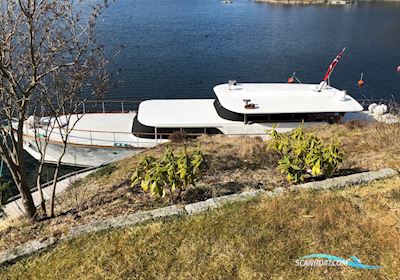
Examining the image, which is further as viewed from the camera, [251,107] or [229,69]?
[229,69]

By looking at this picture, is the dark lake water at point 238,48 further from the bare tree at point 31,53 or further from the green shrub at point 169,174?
the green shrub at point 169,174

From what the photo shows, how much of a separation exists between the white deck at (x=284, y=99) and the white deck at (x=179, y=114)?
87 centimetres

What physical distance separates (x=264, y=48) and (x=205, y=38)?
7854mm

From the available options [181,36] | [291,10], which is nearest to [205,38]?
[181,36]

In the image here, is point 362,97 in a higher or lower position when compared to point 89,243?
lower

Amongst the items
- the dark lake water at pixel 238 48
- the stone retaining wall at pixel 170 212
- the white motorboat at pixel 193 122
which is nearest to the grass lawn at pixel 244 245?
the stone retaining wall at pixel 170 212

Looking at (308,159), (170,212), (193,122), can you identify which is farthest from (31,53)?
(193,122)

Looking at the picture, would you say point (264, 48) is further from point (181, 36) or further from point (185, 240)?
point (185, 240)

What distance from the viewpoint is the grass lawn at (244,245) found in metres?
5.99

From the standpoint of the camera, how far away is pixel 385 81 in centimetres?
3177

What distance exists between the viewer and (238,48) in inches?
1636

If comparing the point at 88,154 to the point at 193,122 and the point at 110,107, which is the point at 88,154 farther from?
the point at 110,107

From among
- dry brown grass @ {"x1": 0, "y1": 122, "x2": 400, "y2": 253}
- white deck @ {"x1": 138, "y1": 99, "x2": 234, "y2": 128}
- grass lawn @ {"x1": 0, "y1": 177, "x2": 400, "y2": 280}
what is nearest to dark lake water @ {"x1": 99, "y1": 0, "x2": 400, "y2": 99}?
white deck @ {"x1": 138, "y1": 99, "x2": 234, "y2": 128}

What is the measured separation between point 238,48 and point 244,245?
122 ft
